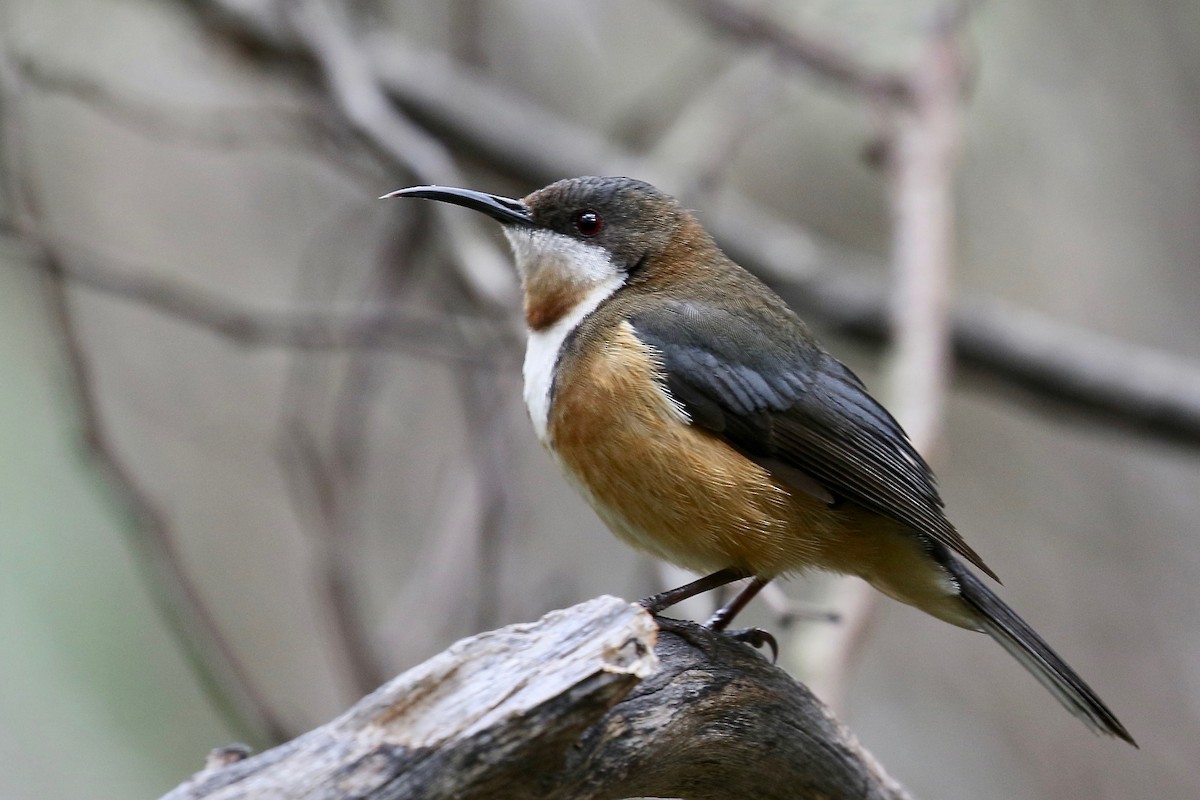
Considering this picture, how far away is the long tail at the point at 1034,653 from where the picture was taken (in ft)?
10.2

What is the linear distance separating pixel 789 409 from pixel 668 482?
0.42 m

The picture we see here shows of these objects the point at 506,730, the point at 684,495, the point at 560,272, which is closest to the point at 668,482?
the point at 684,495

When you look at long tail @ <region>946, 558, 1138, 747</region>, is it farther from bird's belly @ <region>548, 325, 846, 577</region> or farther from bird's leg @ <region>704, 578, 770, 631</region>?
bird's leg @ <region>704, 578, 770, 631</region>

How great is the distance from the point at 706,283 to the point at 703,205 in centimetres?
313

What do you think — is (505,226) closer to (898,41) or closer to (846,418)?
(846,418)

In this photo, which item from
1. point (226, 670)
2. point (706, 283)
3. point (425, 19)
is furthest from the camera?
point (425, 19)

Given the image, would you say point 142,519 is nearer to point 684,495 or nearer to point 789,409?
point 684,495

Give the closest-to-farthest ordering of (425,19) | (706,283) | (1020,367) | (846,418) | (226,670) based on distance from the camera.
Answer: (846,418), (706,283), (226,670), (1020,367), (425,19)

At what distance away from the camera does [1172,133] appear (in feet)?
28.2

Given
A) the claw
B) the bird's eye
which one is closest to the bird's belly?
the claw

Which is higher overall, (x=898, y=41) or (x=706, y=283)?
(x=898, y=41)

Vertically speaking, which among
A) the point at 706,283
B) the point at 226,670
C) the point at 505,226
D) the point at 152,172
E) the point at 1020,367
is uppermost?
the point at 152,172

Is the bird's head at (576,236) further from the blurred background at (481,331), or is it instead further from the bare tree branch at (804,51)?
the bare tree branch at (804,51)

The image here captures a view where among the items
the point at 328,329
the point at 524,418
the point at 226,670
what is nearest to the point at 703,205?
the point at 524,418
